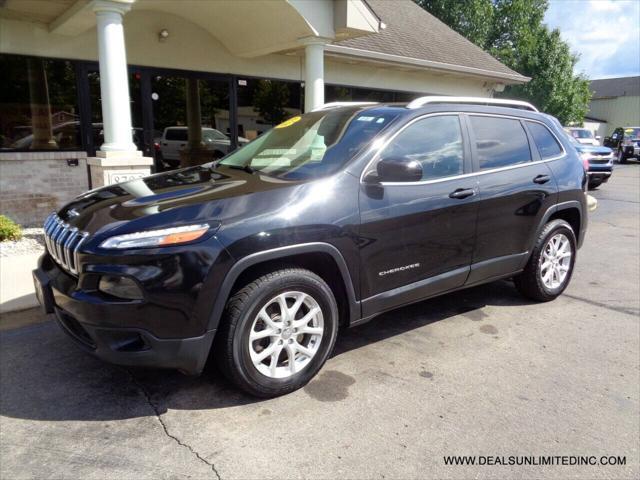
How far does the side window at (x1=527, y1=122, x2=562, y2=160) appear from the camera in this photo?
4.52 meters

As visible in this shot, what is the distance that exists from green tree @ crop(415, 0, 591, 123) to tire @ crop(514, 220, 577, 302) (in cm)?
2539

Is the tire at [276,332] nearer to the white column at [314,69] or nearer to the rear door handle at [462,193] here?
the rear door handle at [462,193]

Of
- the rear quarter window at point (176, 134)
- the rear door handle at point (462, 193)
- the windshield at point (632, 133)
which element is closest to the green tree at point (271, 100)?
the rear quarter window at point (176, 134)

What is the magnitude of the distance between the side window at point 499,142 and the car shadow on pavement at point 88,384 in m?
1.57

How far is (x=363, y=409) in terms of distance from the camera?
2916mm

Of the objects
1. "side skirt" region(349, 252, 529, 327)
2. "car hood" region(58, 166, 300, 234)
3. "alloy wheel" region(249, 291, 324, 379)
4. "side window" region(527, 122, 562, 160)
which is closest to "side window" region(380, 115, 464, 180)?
"side skirt" region(349, 252, 529, 327)

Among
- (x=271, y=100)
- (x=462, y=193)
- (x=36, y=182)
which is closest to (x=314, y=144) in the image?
(x=462, y=193)

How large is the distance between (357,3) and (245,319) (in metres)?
6.86

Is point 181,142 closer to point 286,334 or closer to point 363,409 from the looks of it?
point 286,334

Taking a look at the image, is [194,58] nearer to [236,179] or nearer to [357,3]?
[357,3]

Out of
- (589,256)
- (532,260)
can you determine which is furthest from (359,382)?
(589,256)

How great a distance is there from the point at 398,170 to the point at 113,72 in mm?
5133

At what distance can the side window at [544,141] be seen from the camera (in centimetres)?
452

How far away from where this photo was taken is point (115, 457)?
2.47 metres
